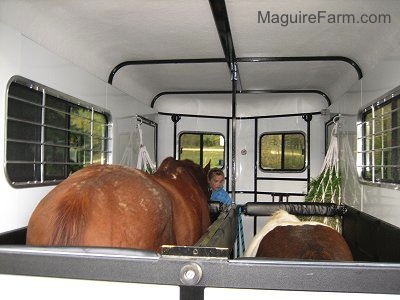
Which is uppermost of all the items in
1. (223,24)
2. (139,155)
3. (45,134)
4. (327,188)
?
(223,24)

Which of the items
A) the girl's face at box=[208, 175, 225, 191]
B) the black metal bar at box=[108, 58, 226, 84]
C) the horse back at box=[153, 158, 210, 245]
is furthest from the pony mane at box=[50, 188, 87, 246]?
the girl's face at box=[208, 175, 225, 191]

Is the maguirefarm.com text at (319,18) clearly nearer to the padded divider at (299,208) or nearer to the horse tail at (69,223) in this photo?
→ the horse tail at (69,223)

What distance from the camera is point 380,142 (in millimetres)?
3158

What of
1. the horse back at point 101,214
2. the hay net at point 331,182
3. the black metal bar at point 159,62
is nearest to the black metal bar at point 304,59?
the black metal bar at point 159,62

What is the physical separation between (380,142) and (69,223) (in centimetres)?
255

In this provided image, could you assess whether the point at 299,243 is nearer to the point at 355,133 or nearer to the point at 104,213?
the point at 104,213

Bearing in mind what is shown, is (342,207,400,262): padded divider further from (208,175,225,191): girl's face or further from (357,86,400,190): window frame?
(208,175,225,191): girl's face

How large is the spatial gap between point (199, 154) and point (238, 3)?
4.69 metres

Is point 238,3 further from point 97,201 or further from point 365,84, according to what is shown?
point 97,201

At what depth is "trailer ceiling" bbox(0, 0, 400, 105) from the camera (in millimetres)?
2719

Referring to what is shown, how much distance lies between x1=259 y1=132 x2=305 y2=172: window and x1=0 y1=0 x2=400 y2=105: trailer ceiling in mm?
1808

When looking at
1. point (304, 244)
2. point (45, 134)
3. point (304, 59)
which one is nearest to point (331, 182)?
point (304, 59)

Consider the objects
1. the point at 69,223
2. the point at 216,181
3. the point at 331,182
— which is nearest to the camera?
the point at 69,223

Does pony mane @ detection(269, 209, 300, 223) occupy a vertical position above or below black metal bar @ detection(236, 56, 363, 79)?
below
